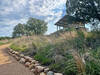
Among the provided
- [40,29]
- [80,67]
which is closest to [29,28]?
[40,29]

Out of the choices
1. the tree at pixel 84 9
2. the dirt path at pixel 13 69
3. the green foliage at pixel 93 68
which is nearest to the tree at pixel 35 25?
the tree at pixel 84 9

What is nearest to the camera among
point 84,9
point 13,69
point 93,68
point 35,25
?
point 93,68

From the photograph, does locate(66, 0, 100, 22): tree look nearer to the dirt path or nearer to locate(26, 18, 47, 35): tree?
the dirt path

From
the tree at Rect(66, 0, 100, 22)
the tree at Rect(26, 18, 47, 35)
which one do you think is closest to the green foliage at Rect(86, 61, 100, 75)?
the tree at Rect(66, 0, 100, 22)

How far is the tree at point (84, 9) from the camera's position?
420 inches

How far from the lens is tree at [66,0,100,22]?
1066 centimetres

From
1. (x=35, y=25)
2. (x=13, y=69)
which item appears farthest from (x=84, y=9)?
(x=35, y=25)

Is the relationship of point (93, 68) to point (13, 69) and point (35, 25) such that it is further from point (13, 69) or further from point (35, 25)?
point (35, 25)

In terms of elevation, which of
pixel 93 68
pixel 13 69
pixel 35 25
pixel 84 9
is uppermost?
pixel 84 9

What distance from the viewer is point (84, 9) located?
11.3 m

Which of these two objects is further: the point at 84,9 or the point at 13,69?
the point at 84,9

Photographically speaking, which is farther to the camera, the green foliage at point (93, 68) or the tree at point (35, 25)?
the tree at point (35, 25)

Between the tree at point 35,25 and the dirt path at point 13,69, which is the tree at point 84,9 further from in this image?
the tree at point 35,25

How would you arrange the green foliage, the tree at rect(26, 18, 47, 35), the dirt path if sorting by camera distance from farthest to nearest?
the tree at rect(26, 18, 47, 35)
the dirt path
the green foliage
